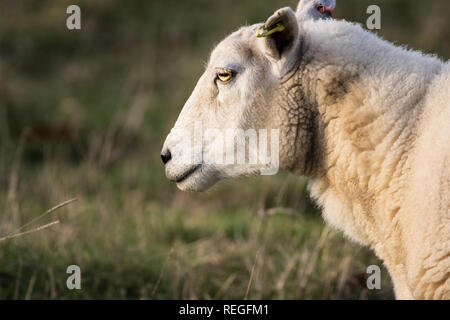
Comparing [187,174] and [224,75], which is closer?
[224,75]

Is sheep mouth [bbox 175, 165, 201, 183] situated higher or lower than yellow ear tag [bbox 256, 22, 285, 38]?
lower

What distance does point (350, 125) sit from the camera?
3203 millimetres

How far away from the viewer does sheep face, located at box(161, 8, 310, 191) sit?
11.0 ft

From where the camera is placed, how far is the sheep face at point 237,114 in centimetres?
334

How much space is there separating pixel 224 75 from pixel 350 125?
77cm

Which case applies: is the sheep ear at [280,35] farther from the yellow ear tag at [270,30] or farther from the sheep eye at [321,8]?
the sheep eye at [321,8]

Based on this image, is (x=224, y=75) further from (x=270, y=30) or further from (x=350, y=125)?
(x=350, y=125)

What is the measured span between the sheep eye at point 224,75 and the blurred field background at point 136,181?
3.58 feet

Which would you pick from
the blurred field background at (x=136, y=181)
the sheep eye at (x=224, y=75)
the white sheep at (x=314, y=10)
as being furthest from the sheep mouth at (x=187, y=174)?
the white sheep at (x=314, y=10)
